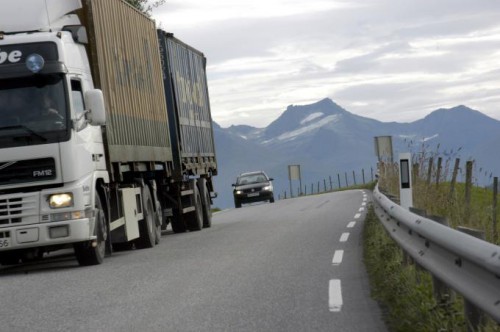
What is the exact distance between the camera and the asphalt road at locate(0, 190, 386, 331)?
7.43 m

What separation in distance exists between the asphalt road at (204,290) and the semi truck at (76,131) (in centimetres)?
60

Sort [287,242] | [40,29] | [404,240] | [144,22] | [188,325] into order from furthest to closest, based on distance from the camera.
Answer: [144,22] < [287,242] < [40,29] < [404,240] < [188,325]

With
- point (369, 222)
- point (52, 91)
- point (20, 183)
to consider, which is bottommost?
point (369, 222)

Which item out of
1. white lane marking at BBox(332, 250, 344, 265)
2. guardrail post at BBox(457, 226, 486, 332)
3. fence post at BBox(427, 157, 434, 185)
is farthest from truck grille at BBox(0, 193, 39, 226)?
fence post at BBox(427, 157, 434, 185)

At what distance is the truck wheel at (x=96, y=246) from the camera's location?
41.2 feet

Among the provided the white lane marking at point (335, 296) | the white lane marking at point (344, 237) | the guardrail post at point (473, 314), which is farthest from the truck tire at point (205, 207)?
the guardrail post at point (473, 314)

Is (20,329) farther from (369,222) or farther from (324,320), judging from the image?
(369,222)

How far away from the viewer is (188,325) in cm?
723

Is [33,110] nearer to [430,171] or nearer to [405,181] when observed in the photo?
[405,181]

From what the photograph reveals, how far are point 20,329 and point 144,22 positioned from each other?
36.2ft

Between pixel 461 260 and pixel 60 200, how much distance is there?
23.4ft

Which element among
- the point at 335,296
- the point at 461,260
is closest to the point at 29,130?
the point at 335,296

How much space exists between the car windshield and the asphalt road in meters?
26.5

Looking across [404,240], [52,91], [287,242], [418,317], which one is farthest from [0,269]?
[418,317]
